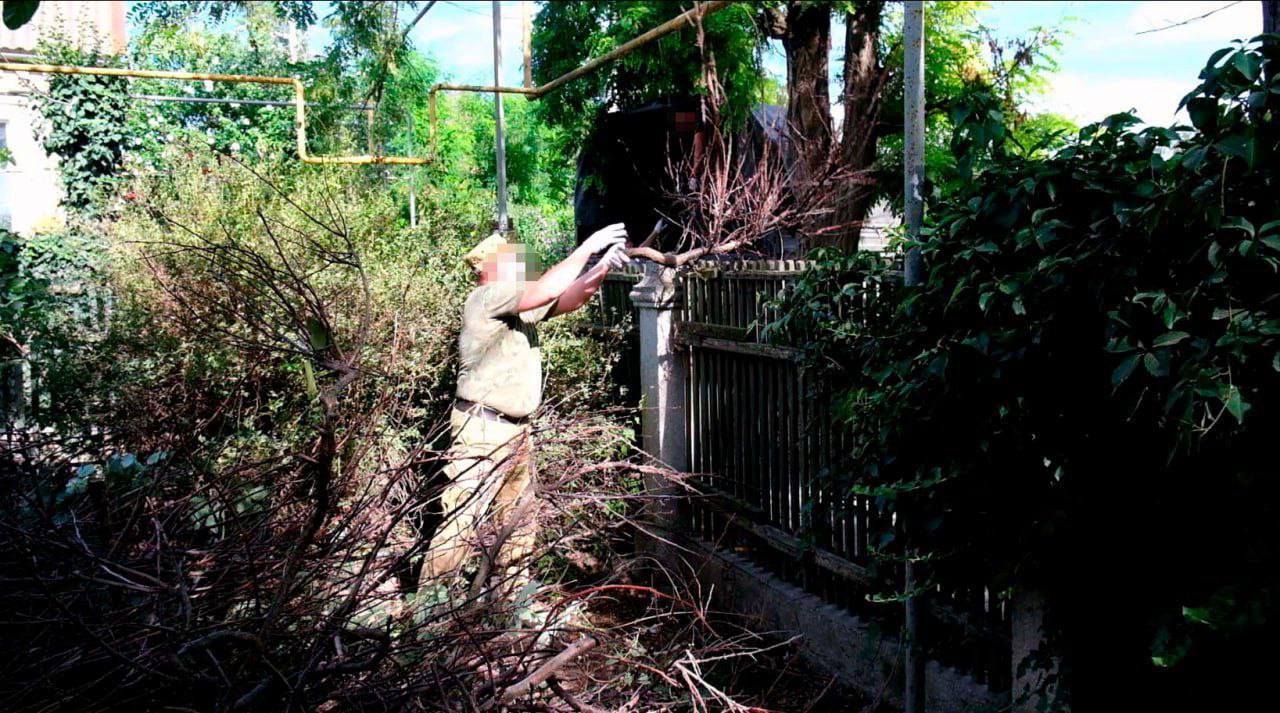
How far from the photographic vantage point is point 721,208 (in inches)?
260

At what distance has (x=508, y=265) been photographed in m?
5.44

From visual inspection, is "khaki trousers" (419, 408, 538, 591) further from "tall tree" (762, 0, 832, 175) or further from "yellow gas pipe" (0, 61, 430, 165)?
"tall tree" (762, 0, 832, 175)

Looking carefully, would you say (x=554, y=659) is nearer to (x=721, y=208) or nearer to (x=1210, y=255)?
(x=1210, y=255)

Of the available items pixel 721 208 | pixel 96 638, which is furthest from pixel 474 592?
pixel 721 208

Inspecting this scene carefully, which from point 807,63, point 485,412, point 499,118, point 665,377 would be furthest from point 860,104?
point 485,412

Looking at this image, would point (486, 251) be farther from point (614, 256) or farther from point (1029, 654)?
point (1029, 654)

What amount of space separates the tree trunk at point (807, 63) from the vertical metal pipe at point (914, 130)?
6.38 meters

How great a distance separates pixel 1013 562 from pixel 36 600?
279 centimetres

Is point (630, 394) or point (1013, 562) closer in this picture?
point (1013, 562)

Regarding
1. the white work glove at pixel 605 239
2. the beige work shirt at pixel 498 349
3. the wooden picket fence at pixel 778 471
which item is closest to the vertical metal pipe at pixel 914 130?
the wooden picket fence at pixel 778 471

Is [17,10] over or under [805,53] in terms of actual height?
under

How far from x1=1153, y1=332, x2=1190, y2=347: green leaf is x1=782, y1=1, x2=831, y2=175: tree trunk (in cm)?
774

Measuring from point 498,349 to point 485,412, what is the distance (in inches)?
13.6

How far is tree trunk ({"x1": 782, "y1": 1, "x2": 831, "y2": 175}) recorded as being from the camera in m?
10.2
